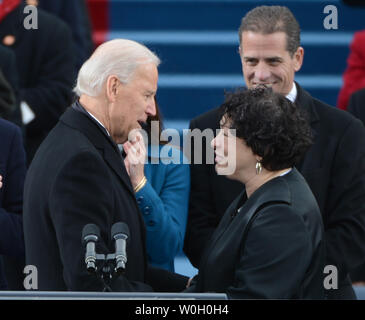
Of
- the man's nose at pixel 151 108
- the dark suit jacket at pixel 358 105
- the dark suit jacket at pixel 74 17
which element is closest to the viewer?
the man's nose at pixel 151 108

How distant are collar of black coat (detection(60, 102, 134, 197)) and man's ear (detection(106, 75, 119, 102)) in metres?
0.13

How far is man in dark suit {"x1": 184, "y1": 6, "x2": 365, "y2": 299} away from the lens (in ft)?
13.3

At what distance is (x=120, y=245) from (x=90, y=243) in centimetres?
10

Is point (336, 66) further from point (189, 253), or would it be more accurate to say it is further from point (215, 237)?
point (215, 237)

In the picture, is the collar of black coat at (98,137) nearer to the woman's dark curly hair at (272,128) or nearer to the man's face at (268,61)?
the woman's dark curly hair at (272,128)

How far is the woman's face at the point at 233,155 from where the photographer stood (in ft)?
11.9

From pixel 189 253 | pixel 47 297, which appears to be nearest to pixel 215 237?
pixel 189 253

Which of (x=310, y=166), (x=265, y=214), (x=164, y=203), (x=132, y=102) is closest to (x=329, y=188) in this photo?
(x=310, y=166)

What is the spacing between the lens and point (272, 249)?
3.27 meters

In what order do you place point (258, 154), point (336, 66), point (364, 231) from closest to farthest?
point (258, 154) → point (364, 231) → point (336, 66)

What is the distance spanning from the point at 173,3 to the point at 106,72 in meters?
4.21

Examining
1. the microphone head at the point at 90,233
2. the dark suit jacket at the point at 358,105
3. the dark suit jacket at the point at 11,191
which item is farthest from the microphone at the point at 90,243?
the dark suit jacket at the point at 358,105

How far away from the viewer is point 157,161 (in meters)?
4.22

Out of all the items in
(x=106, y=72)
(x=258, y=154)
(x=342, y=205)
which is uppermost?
(x=106, y=72)
